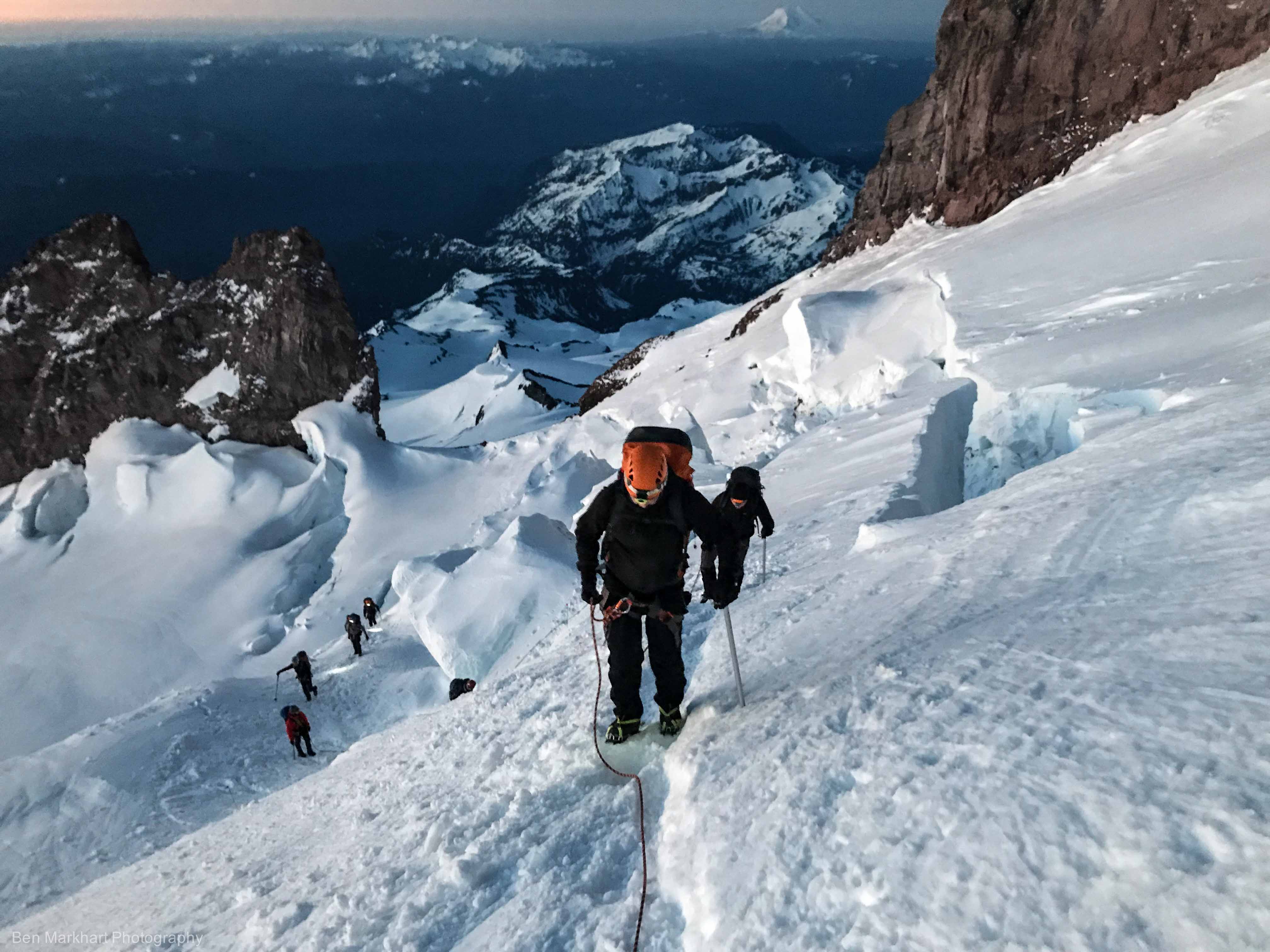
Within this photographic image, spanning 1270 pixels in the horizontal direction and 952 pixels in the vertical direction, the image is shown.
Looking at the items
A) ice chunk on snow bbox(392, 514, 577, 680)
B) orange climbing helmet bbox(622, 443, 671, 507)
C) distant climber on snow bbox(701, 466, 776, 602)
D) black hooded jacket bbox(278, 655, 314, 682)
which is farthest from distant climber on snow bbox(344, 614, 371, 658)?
orange climbing helmet bbox(622, 443, 671, 507)

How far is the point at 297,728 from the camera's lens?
1425 cm

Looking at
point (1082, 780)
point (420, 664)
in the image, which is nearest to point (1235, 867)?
point (1082, 780)

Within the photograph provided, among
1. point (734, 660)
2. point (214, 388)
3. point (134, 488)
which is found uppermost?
point (734, 660)

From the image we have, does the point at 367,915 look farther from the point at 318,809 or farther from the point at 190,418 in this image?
the point at 190,418

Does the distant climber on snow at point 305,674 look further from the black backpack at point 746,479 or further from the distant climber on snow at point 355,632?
the black backpack at point 746,479

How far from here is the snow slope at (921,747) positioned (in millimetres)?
2719

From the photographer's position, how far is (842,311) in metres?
21.5

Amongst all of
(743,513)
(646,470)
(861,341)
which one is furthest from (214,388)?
(646,470)

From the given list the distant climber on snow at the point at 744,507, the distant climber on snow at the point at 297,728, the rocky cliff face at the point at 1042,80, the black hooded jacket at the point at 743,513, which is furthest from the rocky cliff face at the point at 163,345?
the rocky cliff face at the point at 1042,80

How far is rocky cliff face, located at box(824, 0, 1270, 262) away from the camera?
25.8 meters

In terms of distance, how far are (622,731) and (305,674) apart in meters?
14.4

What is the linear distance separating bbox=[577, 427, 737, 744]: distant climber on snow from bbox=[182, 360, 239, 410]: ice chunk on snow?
117 feet

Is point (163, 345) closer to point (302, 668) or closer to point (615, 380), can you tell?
point (615, 380)

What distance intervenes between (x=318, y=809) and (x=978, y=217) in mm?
35897
